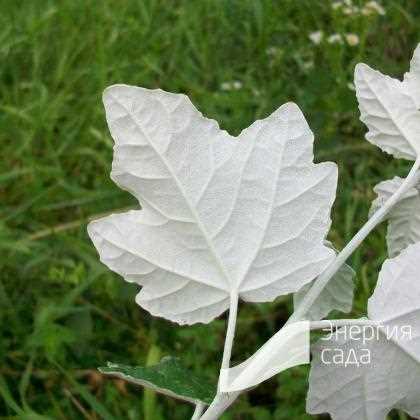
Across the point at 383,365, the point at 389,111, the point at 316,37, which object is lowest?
the point at 316,37

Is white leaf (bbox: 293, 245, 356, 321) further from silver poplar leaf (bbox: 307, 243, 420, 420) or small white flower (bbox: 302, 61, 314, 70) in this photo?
small white flower (bbox: 302, 61, 314, 70)

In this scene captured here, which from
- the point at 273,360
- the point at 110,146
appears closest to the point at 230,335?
the point at 273,360

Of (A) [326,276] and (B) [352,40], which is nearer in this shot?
(A) [326,276]

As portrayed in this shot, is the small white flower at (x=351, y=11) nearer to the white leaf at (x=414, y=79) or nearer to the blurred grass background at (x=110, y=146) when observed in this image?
the blurred grass background at (x=110, y=146)

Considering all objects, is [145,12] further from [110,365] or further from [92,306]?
[110,365]

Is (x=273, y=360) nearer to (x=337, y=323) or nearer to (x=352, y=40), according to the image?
(x=337, y=323)

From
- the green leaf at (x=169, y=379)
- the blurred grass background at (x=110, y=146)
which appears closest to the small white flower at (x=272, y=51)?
the blurred grass background at (x=110, y=146)

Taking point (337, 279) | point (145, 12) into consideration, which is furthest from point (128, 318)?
point (145, 12)
